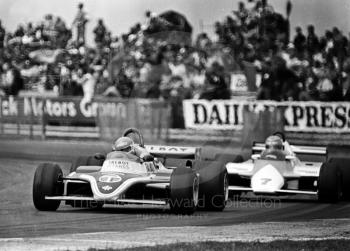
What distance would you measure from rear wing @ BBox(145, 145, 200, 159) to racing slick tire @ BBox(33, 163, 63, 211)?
2205mm

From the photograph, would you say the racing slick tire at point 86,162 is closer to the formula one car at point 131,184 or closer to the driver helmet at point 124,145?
the formula one car at point 131,184

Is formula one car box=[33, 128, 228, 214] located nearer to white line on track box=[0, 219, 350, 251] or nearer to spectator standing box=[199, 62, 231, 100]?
white line on track box=[0, 219, 350, 251]

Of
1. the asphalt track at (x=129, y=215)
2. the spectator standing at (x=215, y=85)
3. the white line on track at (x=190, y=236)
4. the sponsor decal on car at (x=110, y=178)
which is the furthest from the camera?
the spectator standing at (x=215, y=85)

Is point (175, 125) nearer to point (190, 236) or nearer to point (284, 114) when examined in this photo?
point (284, 114)

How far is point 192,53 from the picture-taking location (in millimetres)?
18875

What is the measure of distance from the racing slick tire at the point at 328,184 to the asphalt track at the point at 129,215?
13 centimetres

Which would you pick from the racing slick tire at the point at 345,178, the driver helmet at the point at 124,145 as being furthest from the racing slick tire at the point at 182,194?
the racing slick tire at the point at 345,178

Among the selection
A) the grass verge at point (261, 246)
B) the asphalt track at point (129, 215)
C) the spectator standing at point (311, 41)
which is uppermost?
the spectator standing at point (311, 41)

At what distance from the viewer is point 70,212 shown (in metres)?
10.8

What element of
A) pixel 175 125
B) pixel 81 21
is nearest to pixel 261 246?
pixel 81 21

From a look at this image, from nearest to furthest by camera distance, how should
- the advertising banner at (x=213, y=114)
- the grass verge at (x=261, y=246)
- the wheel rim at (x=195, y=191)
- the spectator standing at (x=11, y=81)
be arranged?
the grass verge at (x=261, y=246) < the wheel rim at (x=195, y=191) < the spectator standing at (x=11, y=81) < the advertising banner at (x=213, y=114)

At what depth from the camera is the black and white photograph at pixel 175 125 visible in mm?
9789

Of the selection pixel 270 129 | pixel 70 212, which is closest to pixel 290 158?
Answer: pixel 70 212

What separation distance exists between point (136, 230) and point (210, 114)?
13.8m
